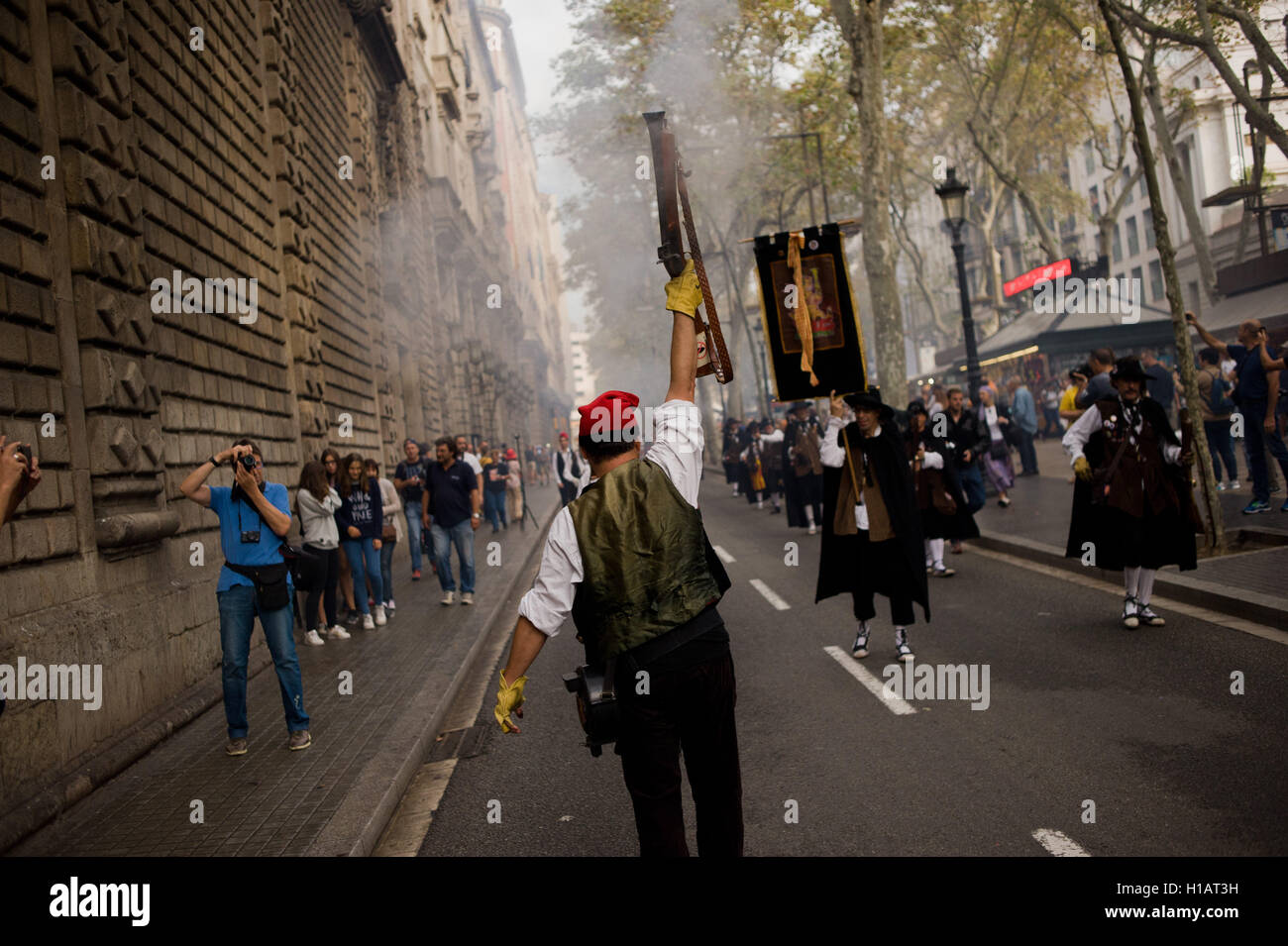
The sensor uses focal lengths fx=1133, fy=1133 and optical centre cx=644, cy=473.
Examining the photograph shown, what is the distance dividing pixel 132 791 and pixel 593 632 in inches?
152

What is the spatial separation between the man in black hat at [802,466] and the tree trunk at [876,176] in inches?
118

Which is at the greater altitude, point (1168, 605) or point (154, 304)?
point (154, 304)

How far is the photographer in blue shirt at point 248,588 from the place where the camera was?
6.41 m

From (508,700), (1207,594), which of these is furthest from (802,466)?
(508,700)

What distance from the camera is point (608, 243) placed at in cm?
5256

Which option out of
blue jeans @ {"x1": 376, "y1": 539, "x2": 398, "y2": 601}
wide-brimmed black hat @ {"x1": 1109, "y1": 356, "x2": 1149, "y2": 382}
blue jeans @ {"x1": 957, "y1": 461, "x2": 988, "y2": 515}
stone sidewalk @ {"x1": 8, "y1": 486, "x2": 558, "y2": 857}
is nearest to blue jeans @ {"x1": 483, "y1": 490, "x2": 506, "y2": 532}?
blue jeans @ {"x1": 376, "y1": 539, "x2": 398, "y2": 601}

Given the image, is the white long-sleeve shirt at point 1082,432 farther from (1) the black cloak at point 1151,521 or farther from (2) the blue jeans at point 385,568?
(2) the blue jeans at point 385,568

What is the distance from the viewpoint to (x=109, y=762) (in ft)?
20.6

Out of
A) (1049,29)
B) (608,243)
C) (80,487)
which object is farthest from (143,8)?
(608,243)

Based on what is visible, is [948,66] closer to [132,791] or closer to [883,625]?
[883,625]

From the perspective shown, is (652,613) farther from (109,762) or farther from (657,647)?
(109,762)

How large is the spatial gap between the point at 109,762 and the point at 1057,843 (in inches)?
196
